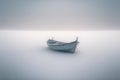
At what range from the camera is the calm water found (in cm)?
228

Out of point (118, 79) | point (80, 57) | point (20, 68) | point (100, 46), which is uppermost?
point (100, 46)

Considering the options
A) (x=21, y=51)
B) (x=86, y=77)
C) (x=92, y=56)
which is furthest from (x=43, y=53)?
(x=86, y=77)

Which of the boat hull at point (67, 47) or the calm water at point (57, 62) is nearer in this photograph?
the calm water at point (57, 62)

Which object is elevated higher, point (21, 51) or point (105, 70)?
point (21, 51)

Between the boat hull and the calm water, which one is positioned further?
A: the boat hull

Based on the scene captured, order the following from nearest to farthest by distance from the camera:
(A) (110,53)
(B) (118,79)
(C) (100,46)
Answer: (B) (118,79) < (A) (110,53) < (C) (100,46)

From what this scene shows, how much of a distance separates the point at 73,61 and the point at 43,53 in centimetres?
62

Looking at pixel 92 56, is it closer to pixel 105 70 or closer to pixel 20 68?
pixel 105 70

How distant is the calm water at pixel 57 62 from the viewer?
89.6 inches

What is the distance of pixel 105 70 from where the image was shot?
2443 mm

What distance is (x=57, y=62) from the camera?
272cm

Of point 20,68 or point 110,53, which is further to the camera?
point 110,53

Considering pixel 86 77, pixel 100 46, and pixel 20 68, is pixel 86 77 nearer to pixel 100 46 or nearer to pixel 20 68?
pixel 20 68

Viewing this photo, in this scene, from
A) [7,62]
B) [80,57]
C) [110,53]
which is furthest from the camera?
[110,53]
